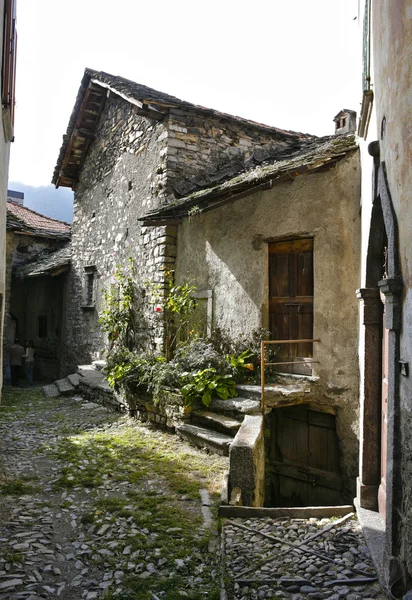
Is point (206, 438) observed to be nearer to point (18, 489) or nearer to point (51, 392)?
point (18, 489)

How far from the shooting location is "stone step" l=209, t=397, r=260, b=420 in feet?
19.7

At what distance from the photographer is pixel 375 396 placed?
169 inches

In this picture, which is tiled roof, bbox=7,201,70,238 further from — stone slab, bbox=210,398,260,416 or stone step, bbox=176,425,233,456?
stone slab, bbox=210,398,260,416

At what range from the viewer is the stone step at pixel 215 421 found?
594 cm

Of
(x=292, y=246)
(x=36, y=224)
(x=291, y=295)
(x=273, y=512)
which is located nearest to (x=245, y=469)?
(x=273, y=512)

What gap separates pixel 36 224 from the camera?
53.2ft


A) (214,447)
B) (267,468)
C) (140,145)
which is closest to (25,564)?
(214,447)

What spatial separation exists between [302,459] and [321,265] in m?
2.83

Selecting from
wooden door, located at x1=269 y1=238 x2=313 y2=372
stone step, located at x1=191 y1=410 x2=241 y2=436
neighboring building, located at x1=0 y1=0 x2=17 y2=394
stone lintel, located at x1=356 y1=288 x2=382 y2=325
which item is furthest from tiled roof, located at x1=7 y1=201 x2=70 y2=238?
stone lintel, located at x1=356 y1=288 x2=382 y2=325

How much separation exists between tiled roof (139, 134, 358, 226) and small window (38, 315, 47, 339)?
8816 millimetres

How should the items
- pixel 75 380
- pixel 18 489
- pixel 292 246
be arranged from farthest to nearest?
pixel 75 380 < pixel 292 246 < pixel 18 489

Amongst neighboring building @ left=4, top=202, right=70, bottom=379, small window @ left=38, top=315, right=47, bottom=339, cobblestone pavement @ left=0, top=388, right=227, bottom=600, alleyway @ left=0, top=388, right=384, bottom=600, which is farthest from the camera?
small window @ left=38, top=315, right=47, bottom=339

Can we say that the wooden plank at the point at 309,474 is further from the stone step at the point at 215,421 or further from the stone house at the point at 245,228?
the stone step at the point at 215,421

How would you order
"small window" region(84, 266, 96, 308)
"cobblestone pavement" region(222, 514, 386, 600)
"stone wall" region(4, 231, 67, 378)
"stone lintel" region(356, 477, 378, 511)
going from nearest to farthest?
1. "cobblestone pavement" region(222, 514, 386, 600)
2. "stone lintel" region(356, 477, 378, 511)
3. "small window" region(84, 266, 96, 308)
4. "stone wall" region(4, 231, 67, 378)
